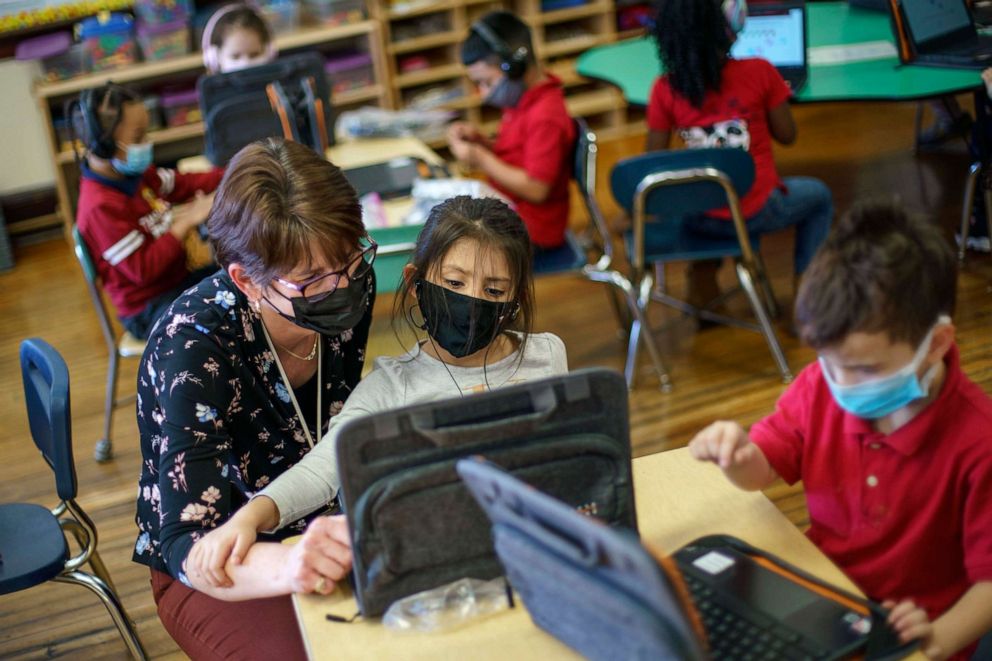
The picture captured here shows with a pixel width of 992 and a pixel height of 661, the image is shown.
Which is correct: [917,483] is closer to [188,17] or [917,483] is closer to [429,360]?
[429,360]

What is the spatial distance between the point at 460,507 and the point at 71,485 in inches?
44.5

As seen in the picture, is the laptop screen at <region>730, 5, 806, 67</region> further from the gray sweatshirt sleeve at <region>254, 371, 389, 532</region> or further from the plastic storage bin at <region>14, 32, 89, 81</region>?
the plastic storage bin at <region>14, 32, 89, 81</region>

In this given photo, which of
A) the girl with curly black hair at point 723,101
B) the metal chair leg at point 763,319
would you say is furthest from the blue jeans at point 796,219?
the metal chair leg at point 763,319

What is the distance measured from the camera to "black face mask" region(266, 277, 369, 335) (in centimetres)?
159

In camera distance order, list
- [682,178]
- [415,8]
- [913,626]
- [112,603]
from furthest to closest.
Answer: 1. [415,8]
2. [682,178]
3. [112,603]
4. [913,626]

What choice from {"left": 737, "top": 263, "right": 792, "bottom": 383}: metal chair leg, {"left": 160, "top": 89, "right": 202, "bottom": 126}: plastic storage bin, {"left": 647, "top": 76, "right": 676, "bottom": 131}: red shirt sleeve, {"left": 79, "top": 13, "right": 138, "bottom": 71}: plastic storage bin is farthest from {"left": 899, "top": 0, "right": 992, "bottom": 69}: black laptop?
{"left": 79, "top": 13, "right": 138, "bottom": 71}: plastic storage bin

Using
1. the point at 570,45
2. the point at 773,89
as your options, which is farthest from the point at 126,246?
the point at 570,45

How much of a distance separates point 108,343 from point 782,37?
2494mm

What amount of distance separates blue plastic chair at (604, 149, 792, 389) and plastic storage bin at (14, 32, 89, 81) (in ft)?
10.0

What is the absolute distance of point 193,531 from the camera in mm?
1449

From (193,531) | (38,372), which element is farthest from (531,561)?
(38,372)

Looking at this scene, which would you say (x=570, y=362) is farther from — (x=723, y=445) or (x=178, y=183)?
(x=723, y=445)

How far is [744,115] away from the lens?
10.4 ft

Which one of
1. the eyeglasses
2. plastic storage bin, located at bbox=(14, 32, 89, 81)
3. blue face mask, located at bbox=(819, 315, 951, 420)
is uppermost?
plastic storage bin, located at bbox=(14, 32, 89, 81)
